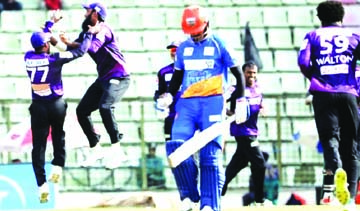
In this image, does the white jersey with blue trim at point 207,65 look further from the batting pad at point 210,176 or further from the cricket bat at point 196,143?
the batting pad at point 210,176

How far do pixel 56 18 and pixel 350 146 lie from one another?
4674mm

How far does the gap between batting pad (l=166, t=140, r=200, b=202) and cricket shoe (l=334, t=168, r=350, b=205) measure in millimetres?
1595

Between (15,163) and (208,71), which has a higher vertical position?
(208,71)

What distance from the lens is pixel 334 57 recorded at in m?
16.8

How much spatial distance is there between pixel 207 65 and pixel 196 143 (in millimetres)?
892

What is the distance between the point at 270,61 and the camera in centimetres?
2848

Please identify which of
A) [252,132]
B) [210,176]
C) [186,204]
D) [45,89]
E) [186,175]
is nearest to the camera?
[210,176]

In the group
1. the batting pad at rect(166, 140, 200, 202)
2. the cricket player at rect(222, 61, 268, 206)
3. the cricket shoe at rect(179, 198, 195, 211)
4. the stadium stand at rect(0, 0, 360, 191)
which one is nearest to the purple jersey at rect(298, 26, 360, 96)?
the batting pad at rect(166, 140, 200, 202)

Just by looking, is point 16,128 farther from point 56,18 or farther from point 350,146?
point 350,146

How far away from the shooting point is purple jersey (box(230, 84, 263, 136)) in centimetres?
2155

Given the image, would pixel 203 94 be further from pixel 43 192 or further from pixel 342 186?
pixel 43 192

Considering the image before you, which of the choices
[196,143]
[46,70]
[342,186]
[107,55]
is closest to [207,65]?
[196,143]

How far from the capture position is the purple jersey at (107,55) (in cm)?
1934

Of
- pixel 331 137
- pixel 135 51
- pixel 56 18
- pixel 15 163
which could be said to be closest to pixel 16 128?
pixel 15 163
